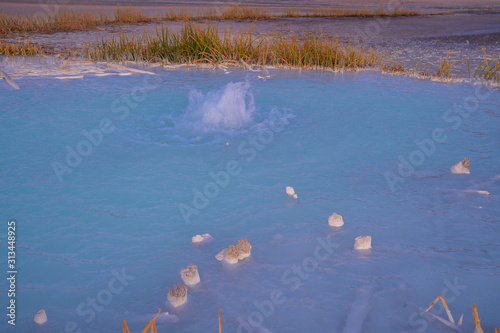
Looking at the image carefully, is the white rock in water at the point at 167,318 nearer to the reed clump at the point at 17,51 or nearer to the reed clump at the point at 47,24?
the reed clump at the point at 17,51

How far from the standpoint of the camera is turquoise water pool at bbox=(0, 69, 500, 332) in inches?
96.1

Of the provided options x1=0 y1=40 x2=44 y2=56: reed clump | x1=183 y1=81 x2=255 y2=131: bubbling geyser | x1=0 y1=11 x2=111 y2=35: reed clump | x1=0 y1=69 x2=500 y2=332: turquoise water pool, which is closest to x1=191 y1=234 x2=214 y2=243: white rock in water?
x1=0 y1=69 x2=500 y2=332: turquoise water pool

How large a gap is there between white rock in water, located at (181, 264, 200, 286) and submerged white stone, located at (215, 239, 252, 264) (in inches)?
10.6

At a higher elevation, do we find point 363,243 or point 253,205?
point 363,243

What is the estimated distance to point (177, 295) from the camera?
233 cm

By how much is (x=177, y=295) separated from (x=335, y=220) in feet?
4.65

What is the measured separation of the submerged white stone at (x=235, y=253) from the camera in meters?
2.75

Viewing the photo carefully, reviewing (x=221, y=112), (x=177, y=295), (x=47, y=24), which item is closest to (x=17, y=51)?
(x=221, y=112)

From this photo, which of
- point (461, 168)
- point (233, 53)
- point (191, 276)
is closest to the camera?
point (191, 276)

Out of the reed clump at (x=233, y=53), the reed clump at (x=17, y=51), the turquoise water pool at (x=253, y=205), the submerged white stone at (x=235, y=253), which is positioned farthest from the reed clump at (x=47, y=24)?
the submerged white stone at (x=235, y=253)

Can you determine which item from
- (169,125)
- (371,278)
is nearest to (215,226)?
(371,278)

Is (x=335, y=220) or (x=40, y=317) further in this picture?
(x=335, y=220)

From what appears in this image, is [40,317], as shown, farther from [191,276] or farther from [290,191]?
[290,191]

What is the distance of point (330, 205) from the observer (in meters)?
3.65
